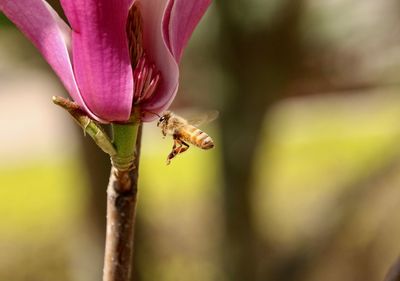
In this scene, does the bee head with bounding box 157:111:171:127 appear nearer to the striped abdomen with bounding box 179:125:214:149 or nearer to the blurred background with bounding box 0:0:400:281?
the striped abdomen with bounding box 179:125:214:149

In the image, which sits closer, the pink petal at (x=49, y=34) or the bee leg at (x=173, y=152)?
the pink petal at (x=49, y=34)

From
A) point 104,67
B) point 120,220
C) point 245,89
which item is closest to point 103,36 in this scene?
point 104,67

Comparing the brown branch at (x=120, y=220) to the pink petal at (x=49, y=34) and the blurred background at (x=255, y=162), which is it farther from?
the blurred background at (x=255, y=162)

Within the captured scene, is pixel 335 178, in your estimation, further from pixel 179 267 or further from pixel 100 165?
pixel 100 165

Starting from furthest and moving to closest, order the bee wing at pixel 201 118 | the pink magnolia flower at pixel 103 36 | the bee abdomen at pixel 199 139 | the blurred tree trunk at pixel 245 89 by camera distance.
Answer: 1. the blurred tree trunk at pixel 245 89
2. the bee wing at pixel 201 118
3. the bee abdomen at pixel 199 139
4. the pink magnolia flower at pixel 103 36

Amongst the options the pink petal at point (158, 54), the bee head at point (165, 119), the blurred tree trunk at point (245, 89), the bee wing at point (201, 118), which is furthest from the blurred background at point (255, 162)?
the pink petal at point (158, 54)
